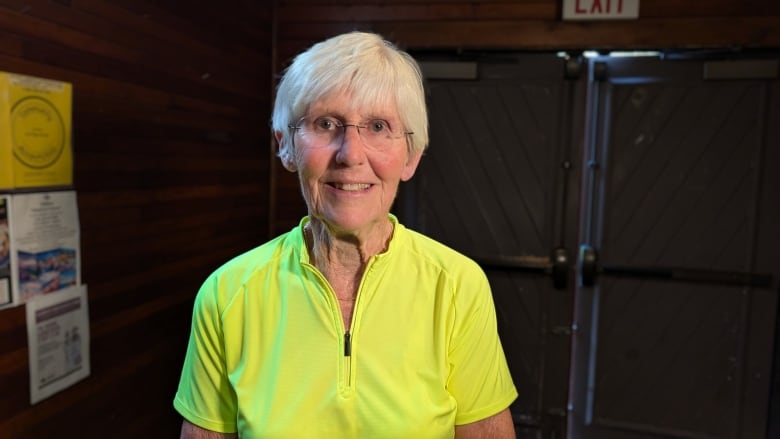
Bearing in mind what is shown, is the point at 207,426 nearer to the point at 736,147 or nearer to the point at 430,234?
the point at 430,234

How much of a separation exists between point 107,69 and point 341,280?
1.23 metres

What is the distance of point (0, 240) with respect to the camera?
5.09 feet

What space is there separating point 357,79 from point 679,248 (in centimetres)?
238

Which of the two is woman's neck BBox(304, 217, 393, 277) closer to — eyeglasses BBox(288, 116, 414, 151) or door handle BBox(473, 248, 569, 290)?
eyeglasses BBox(288, 116, 414, 151)

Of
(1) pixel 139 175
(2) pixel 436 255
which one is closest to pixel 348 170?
(2) pixel 436 255

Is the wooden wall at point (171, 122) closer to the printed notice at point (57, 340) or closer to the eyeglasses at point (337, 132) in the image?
the printed notice at point (57, 340)

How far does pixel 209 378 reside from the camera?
1.15m

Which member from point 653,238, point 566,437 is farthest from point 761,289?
point 566,437

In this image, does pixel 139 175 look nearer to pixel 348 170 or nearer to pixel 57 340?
pixel 57 340

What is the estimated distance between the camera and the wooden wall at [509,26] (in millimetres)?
2736

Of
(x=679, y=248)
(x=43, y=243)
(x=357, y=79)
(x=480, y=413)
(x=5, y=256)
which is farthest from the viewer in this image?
(x=679, y=248)

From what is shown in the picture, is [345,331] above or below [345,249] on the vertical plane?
below

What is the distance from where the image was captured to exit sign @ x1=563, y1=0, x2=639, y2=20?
2787 mm

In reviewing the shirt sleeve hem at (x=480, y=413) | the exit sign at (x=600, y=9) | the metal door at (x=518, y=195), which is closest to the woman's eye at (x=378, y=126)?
the shirt sleeve hem at (x=480, y=413)
